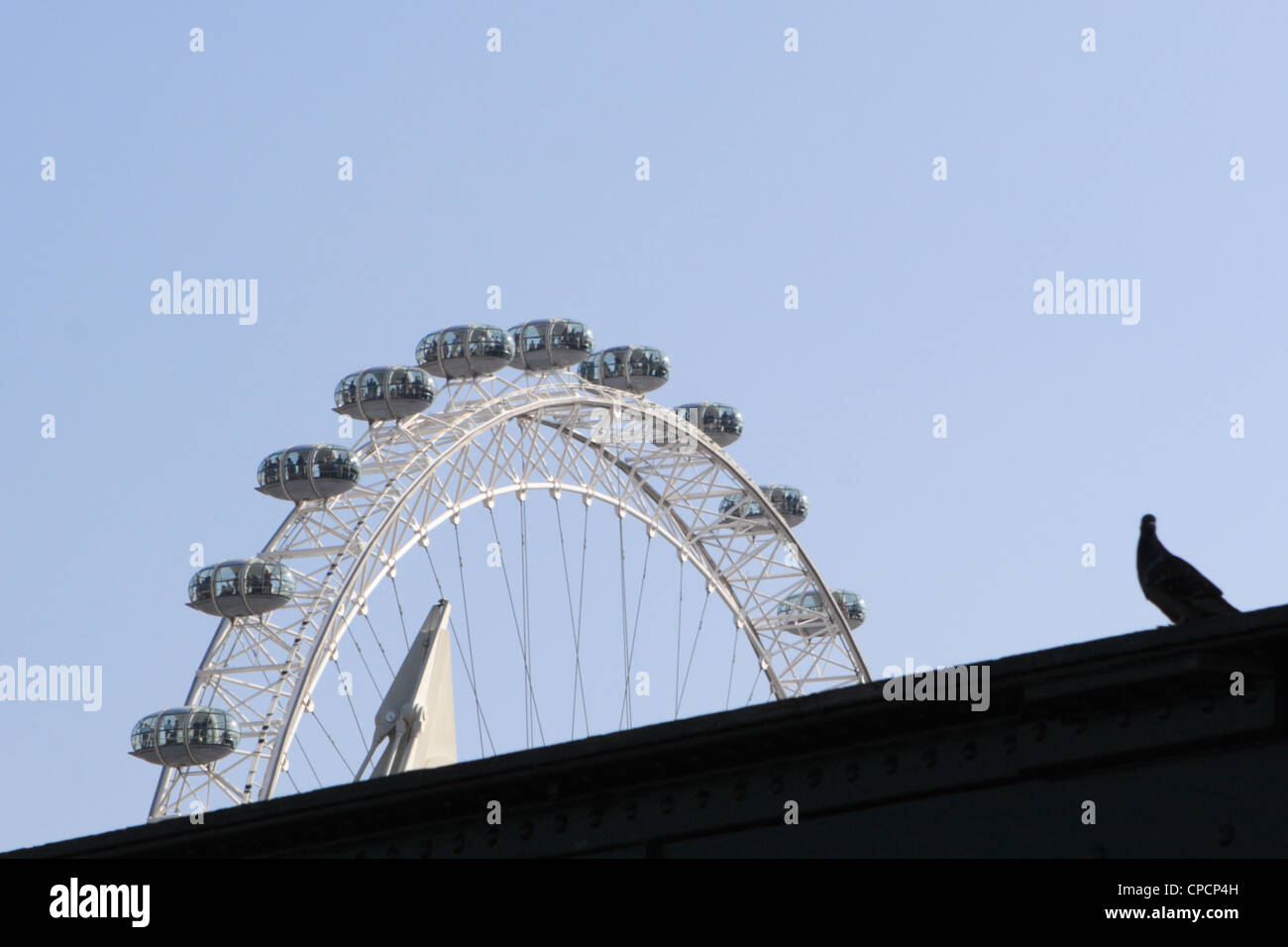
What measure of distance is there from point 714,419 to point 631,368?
6656 millimetres

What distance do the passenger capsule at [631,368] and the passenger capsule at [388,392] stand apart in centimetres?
997

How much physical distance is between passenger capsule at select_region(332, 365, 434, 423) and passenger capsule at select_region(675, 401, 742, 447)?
1643 centimetres

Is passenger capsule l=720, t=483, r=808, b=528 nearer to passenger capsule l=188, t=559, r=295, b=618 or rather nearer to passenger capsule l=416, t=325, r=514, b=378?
passenger capsule l=416, t=325, r=514, b=378

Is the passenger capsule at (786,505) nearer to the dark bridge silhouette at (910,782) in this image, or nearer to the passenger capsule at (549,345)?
the passenger capsule at (549,345)

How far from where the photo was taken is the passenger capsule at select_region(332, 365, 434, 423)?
54.4 meters

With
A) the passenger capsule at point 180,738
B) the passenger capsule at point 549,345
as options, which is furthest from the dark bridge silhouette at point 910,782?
the passenger capsule at point 549,345

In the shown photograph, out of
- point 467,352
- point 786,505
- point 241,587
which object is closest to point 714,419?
point 786,505

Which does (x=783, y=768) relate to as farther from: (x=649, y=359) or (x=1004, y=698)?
(x=649, y=359)

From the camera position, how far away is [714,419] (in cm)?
6975

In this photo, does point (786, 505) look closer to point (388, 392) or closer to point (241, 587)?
point (388, 392)

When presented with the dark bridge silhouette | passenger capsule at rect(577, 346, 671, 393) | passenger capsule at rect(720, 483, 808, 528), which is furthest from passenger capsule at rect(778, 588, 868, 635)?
the dark bridge silhouette
